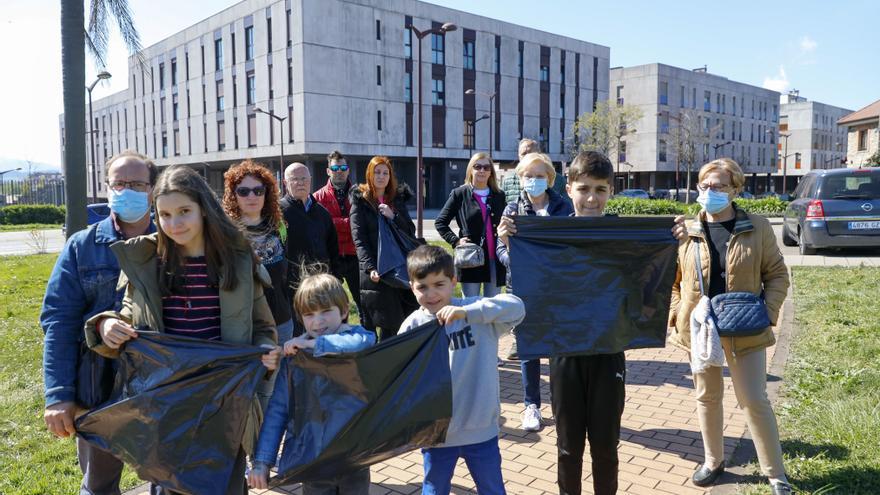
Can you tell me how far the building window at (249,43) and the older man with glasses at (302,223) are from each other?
154 feet

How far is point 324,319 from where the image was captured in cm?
303

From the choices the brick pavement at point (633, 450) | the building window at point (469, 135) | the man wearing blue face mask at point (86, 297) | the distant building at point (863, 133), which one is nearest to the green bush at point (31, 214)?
the building window at point (469, 135)

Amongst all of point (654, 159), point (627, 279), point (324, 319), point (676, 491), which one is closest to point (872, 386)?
point (676, 491)

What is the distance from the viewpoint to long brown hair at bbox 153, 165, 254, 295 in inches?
109

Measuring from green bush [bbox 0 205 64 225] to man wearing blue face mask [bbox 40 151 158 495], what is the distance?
3857 cm

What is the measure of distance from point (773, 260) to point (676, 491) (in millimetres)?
1538

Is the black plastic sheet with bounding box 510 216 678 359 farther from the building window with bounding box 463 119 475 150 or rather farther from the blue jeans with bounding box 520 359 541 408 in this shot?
the building window with bounding box 463 119 475 150

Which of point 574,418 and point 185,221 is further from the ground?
point 185,221

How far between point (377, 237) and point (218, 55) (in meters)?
51.4

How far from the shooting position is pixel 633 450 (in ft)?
15.3

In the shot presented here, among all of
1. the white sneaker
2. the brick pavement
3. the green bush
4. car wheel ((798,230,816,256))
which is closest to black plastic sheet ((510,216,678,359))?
the brick pavement

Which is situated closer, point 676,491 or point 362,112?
point 676,491

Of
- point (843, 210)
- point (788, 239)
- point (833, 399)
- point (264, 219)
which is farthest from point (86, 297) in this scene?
point (788, 239)

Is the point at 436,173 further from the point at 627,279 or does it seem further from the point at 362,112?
the point at 627,279
